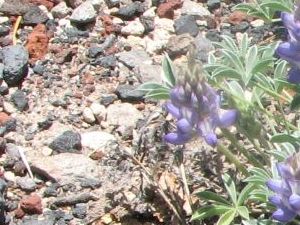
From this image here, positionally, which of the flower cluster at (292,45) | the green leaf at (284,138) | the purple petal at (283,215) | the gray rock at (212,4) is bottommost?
the gray rock at (212,4)

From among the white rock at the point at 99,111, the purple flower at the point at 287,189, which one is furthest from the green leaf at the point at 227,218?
the white rock at the point at 99,111

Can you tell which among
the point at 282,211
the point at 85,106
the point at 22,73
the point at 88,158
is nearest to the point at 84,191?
the point at 88,158

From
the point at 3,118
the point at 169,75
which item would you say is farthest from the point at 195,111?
the point at 3,118

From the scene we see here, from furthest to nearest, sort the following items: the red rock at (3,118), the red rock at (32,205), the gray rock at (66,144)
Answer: the red rock at (3,118), the gray rock at (66,144), the red rock at (32,205)

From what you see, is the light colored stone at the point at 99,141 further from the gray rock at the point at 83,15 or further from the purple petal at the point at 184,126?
the purple petal at the point at 184,126

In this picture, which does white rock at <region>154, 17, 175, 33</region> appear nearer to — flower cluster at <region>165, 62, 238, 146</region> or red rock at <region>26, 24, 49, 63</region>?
red rock at <region>26, 24, 49, 63</region>

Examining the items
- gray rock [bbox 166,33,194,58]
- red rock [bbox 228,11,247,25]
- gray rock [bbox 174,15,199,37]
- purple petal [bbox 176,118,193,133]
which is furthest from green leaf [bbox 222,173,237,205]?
A: red rock [bbox 228,11,247,25]

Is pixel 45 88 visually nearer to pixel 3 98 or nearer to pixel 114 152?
pixel 3 98
